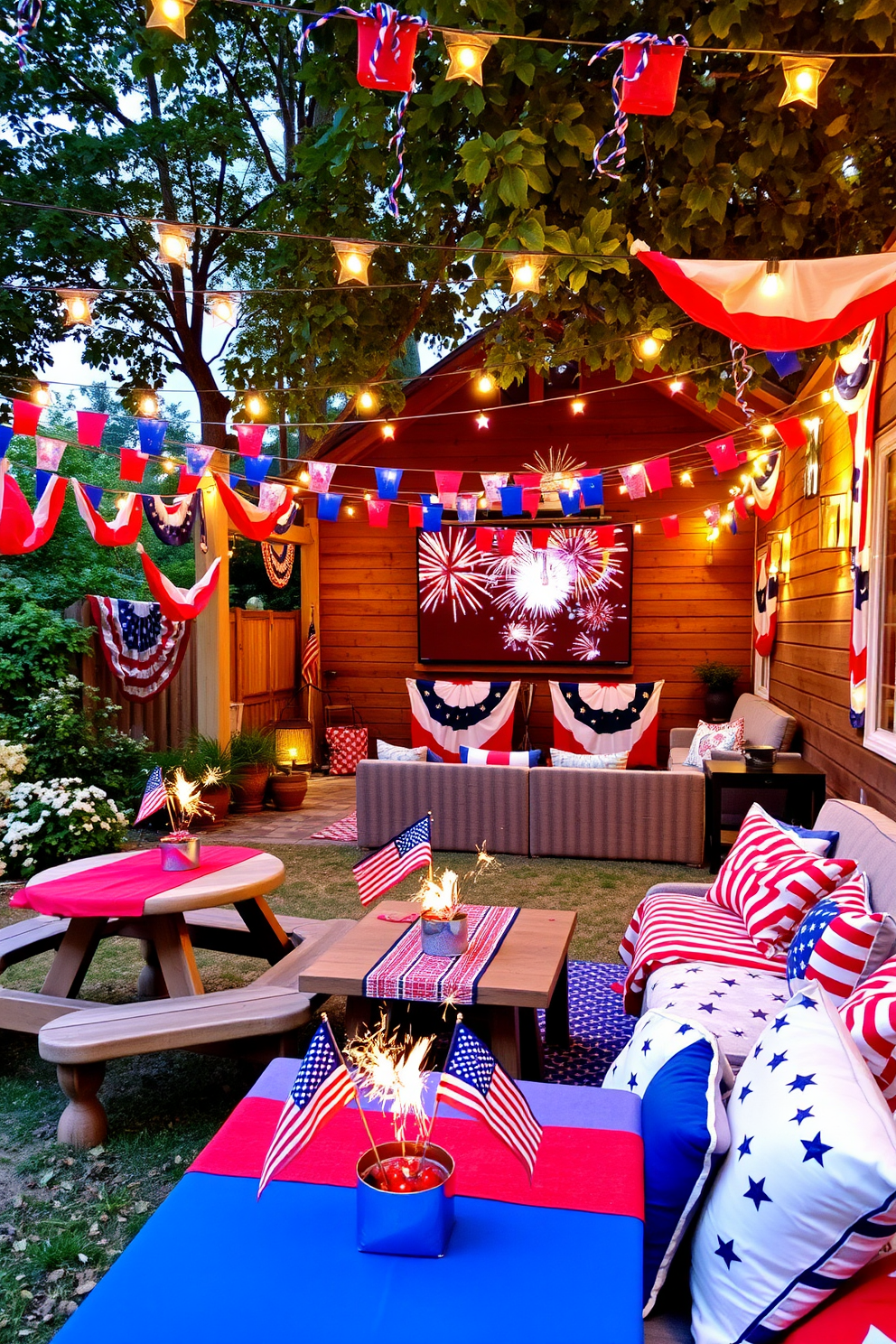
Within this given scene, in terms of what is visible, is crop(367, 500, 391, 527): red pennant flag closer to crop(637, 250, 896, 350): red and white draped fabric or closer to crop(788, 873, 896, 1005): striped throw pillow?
crop(637, 250, 896, 350): red and white draped fabric

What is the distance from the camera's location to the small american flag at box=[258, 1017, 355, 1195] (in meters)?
1.28

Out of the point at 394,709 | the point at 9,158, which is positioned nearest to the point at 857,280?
the point at 9,158

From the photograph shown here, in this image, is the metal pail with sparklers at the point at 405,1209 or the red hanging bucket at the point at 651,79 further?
the red hanging bucket at the point at 651,79

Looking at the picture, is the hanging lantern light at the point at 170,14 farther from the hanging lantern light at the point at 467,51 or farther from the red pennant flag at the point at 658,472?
the red pennant flag at the point at 658,472

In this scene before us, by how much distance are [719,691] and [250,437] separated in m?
5.01

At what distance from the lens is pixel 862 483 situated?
371cm

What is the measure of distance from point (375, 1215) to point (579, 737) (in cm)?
724

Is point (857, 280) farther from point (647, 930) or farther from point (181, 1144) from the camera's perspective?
point (181, 1144)

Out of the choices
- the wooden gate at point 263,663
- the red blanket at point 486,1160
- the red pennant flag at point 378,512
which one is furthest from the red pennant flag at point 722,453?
the red blanket at point 486,1160

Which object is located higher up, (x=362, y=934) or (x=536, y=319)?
(x=536, y=319)

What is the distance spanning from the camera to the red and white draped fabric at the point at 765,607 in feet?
22.4

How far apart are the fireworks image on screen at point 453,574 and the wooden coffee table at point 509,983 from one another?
6.17m

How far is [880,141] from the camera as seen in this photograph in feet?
11.6

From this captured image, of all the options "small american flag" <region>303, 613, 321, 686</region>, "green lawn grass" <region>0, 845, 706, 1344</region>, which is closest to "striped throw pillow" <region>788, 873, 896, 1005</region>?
"green lawn grass" <region>0, 845, 706, 1344</region>
